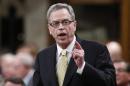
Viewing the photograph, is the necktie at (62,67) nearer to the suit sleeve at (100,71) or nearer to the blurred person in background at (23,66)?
the suit sleeve at (100,71)

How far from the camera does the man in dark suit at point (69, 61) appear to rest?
6418mm

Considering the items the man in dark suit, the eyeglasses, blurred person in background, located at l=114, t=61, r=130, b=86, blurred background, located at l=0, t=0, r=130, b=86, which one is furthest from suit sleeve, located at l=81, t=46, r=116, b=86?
blurred background, located at l=0, t=0, r=130, b=86

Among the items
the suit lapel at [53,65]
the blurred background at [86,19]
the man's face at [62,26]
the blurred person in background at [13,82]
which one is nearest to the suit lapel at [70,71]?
the suit lapel at [53,65]

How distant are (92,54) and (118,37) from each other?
Answer: 8.15 metres

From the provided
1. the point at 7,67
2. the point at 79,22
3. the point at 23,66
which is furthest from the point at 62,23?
the point at 79,22

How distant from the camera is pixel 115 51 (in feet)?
35.7

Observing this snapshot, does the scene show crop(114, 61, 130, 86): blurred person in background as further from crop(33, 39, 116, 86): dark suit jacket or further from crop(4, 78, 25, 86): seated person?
crop(33, 39, 116, 86): dark suit jacket

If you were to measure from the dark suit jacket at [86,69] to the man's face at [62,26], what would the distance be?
252 mm

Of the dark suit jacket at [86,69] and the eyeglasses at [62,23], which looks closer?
the dark suit jacket at [86,69]

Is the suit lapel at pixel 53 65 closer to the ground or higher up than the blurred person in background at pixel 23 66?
higher up

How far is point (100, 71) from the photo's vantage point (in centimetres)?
648

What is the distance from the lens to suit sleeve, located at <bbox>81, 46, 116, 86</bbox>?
Answer: 6387 millimetres

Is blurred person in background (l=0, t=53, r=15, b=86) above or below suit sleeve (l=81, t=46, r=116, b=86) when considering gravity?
below

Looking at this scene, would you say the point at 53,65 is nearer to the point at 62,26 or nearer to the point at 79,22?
the point at 62,26
